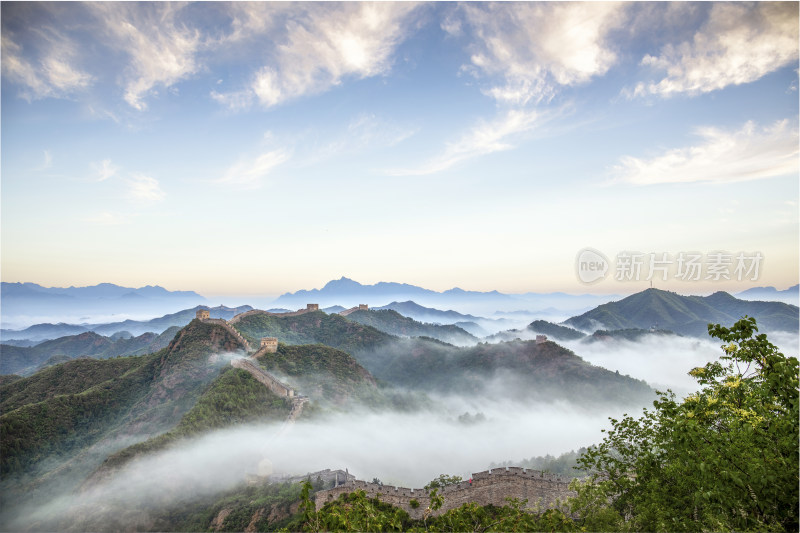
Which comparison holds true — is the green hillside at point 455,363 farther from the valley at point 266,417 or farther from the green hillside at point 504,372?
the valley at point 266,417

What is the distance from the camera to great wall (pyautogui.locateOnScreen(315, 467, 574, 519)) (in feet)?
92.9

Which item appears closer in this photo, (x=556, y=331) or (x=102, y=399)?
(x=102, y=399)

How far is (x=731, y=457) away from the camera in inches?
387

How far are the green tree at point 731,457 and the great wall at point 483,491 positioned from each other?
52.4 ft

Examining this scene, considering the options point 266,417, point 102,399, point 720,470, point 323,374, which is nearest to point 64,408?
point 102,399

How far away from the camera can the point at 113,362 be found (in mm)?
73750

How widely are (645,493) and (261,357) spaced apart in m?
65.7

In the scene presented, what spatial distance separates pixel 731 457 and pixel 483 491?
22706mm

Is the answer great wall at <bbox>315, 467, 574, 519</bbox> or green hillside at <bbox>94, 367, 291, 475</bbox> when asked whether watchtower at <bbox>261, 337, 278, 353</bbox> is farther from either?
great wall at <bbox>315, 467, 574, 519</bbox>

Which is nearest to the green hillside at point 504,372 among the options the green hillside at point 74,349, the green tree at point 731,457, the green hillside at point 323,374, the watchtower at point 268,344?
the green hillside at point 323,374

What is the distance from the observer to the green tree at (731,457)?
30.5ft

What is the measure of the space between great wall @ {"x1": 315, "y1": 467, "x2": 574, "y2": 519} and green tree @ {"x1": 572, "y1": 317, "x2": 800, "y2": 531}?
15960mm

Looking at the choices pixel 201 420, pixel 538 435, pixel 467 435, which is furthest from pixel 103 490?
pixel 538 435

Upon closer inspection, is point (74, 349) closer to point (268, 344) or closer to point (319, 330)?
point (319, 330)
